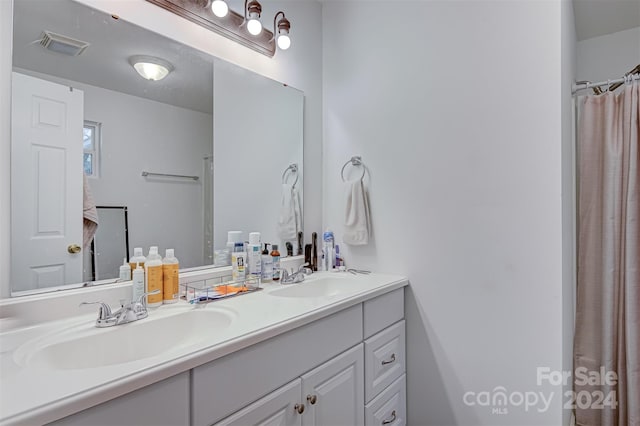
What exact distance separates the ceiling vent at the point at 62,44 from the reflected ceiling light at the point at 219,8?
523 mm

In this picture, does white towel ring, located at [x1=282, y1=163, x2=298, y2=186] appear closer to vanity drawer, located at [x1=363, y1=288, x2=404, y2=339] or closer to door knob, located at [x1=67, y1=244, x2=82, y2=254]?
vanity drawer, located at [x1=363, y1=288, x2=404, y2=339]

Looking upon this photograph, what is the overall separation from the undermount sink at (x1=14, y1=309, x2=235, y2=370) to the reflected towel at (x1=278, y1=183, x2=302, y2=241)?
78 centimetres

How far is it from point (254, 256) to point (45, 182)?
2.67 ft

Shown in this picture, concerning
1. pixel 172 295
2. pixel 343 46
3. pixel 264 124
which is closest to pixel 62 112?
pixel 172 295

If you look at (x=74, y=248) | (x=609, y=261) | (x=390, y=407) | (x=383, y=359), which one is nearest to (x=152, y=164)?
(x=74, y=248)

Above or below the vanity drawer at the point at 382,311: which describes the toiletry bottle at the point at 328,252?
above

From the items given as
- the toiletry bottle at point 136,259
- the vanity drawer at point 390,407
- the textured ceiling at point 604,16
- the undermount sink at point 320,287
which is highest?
the textured ceiling at point 604,16

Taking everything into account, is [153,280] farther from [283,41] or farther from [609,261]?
[609,261]

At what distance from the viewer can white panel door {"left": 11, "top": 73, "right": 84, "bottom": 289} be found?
1.06 metres

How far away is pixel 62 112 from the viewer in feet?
3.81

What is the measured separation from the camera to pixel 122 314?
41.5 inches

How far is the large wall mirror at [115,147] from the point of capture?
1.09 metres

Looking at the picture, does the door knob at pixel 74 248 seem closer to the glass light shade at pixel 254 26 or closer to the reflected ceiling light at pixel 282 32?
the glass light shade at pixel 254 26

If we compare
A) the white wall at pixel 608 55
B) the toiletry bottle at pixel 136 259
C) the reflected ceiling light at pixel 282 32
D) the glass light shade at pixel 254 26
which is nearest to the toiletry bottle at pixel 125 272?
the toiletry bottle at pixel 136 259
